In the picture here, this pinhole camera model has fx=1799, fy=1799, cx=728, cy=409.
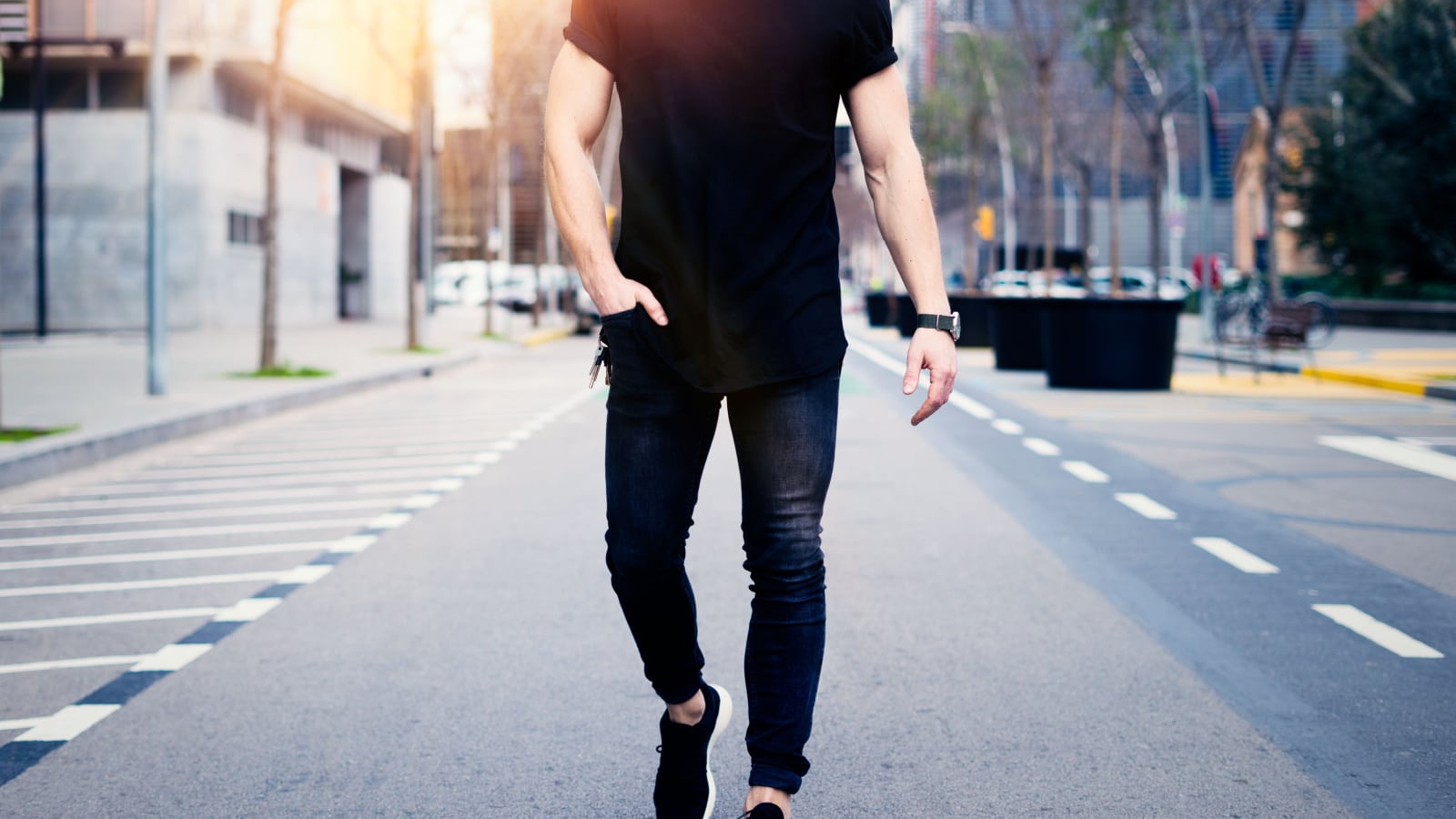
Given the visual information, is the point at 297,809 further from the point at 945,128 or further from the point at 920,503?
the point at 945,128

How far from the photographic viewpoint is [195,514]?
30.7 feet

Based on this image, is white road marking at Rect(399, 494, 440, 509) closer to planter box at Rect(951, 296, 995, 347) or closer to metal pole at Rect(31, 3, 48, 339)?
planter box at Rect(951, 296, 995, 347)

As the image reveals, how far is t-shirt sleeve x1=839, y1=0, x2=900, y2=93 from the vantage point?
10.6 ft

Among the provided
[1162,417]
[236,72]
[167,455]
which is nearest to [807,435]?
[167,455]

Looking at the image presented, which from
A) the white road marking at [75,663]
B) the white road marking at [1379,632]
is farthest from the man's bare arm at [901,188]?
the white road marking at [75,663]

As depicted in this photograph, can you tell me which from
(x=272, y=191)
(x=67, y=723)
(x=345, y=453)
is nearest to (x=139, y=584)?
(x=67, y=723)

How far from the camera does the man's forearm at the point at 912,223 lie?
3.35 meters

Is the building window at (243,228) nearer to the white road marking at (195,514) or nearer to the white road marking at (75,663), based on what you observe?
the white road marking at (195,514)

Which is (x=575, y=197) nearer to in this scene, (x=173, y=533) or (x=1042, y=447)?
(x=173, y=533)

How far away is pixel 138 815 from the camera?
12.9 feet

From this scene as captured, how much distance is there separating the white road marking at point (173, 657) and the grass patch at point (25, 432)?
22.2ft

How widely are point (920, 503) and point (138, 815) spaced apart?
19.8 feet

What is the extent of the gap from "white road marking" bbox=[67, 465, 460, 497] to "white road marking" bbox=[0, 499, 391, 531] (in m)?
0.78

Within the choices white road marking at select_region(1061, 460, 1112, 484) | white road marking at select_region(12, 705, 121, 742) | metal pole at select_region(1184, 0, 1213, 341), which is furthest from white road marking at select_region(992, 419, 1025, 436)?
metal pole at select_region(1184, 0, 1213, 341)
